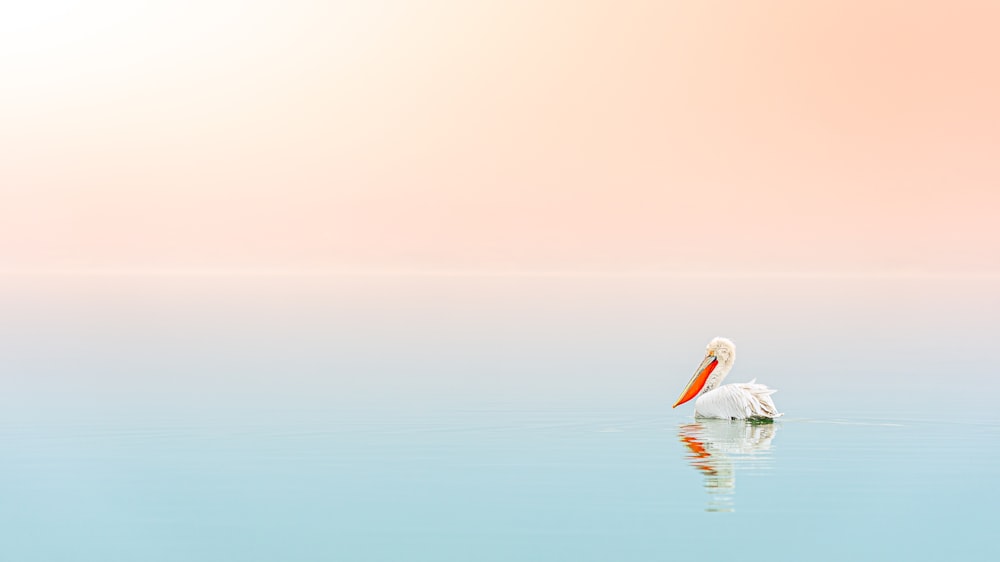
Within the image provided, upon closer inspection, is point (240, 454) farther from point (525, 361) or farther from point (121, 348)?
point (121, 348)

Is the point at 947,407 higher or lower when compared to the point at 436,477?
higher

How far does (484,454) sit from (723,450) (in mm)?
2246

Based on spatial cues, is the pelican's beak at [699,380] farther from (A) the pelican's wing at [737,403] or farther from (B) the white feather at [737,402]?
(A) the pelican's wing at [737,403]

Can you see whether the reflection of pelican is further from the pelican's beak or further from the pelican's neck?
the pelican's neck

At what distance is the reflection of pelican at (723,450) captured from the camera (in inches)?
431

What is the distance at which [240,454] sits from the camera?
12859 millimetres

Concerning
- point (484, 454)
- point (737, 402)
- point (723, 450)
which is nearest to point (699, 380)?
point (737, 402)

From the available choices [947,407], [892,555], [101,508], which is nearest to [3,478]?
[101,508]

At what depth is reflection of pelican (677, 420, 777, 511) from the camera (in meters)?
11.0

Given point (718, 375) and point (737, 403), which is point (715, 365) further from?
point (737, 403)

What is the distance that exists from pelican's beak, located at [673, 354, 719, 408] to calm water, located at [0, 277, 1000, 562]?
450mm

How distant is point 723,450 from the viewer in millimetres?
12906

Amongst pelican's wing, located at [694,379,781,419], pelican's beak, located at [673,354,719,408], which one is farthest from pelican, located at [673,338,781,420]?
pelican's beak, located at [673,354,719,408]

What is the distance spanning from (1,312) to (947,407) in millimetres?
30844
